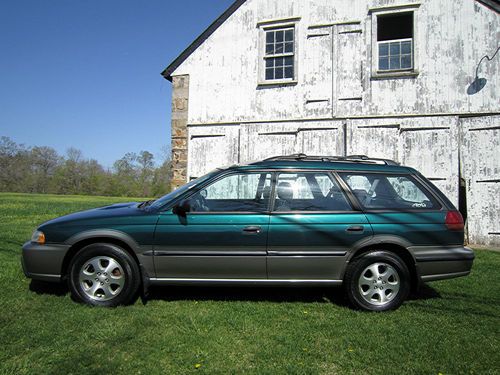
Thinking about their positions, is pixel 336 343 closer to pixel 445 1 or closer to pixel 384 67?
pixel 384 67

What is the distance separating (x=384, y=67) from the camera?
878 centimetres

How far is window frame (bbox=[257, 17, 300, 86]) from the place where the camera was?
913 centimetres

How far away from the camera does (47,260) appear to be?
3887 millimetres

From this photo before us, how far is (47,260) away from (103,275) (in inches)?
25.4

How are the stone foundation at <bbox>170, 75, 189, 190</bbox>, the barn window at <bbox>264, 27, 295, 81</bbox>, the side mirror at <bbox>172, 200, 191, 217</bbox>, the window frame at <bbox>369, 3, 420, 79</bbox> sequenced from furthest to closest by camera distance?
1. the stone foundation at <bbox>170, 75, 189, 190</bbox>
2. the barn window at <bbox>264, 27, 295, 81</bbox>
3. the window frame at <bbox>369, 3, 420, 79</bbox>
4. the side mirror at <bbox>172, 200, 191, 217</bbox>

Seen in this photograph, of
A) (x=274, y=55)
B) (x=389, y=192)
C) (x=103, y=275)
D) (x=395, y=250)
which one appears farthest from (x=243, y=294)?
(x=274, y=55)

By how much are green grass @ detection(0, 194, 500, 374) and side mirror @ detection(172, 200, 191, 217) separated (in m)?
1.07

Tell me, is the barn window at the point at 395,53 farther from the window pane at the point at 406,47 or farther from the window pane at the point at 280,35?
the window pane at the point at 280,35

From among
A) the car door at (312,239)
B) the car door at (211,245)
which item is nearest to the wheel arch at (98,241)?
the car door at (211,245)

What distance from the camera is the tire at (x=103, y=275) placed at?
3.86 metres

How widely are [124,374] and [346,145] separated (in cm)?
738

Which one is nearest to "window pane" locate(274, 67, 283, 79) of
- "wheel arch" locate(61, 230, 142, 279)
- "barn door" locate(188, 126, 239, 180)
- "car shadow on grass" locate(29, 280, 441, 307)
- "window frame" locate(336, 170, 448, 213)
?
"barn door" locate(188, 126, 239, 180)

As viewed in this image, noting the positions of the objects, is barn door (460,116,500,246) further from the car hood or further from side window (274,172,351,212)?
the car hood

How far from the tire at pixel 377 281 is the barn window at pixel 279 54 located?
21.2 ft
